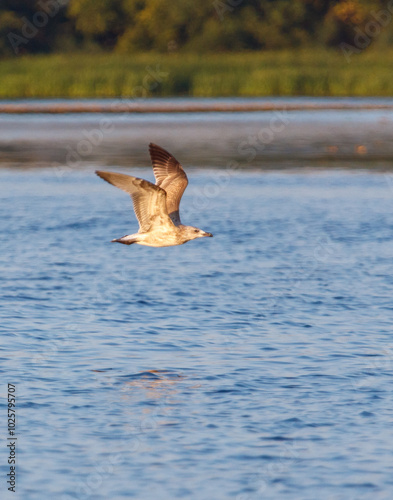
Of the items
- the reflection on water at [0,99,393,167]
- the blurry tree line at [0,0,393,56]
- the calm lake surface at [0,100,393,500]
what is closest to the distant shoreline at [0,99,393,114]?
the reflection on water at [0,99,393,167]

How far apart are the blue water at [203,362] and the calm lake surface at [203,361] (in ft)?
0.09

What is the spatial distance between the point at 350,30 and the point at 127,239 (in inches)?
2965

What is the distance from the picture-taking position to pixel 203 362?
15000 millimetres

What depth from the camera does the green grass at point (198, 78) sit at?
63.1 m

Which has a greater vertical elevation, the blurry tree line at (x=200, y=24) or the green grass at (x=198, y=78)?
the blurry tree line at (x=200, y=24)

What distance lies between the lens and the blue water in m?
11.4

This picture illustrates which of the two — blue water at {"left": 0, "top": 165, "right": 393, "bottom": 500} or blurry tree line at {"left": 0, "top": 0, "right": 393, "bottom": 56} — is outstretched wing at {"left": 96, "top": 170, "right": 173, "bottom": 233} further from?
blurry tree line at {"left": 0, "top": 0, "right": 393, "bottom": 56}

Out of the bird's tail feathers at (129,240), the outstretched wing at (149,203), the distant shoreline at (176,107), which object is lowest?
the distant shoreline at (176,107)

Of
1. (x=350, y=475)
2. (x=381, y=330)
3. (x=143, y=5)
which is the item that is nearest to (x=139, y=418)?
(x=350, y=475)

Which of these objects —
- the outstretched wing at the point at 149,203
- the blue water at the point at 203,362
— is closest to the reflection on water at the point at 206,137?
the blue water at the point at 203,362

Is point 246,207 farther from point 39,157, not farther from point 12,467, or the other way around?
point 12,467

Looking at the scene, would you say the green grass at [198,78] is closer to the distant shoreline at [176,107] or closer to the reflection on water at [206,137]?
the reflection on water at [206,137]

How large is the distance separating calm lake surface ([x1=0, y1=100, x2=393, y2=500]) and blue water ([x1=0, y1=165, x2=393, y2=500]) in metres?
0.03

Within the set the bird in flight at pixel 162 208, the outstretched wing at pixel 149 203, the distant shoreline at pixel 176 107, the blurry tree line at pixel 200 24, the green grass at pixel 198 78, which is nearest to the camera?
the outstretched wing at pixel 149 203
